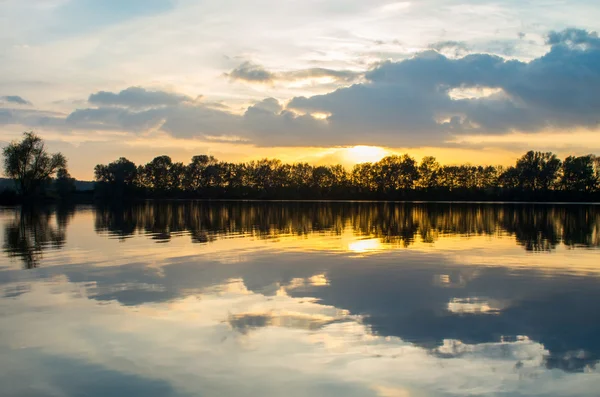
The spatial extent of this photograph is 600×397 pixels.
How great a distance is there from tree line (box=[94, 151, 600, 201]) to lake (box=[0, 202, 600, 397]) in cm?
11430

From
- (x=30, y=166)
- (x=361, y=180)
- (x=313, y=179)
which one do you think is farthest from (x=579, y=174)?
(x=30, y=166)

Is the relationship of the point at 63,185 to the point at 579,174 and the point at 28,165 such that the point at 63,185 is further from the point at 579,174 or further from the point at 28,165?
the point at 579,174

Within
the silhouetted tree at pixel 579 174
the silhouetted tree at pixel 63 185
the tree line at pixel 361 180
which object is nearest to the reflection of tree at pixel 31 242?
the silhouetted tree at pixel 63 185

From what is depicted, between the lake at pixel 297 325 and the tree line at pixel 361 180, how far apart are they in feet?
375

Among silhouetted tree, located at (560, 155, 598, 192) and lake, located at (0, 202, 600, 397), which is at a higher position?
silhouetted tree, located at (560, 155, 598, 192)

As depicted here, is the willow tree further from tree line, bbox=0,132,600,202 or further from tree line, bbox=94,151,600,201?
tree line, bbox=94,151,600,201

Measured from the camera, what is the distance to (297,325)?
1048cm

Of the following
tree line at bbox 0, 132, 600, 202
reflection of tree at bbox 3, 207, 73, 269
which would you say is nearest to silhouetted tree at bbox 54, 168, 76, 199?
tree line at bbox 0, 132, 600, 202

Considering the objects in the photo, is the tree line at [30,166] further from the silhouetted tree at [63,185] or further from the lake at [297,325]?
the lake at [297,325]

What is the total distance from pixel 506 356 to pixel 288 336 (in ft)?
11.7

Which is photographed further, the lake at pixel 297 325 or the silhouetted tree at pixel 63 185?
the silhouetted tree at pixel 63 185

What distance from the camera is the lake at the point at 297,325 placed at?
769cm

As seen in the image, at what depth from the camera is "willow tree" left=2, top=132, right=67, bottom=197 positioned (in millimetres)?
98562

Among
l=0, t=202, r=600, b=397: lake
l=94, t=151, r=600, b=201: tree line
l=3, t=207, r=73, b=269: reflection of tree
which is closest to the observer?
l=0, t=202, r=600, b=397: lake
